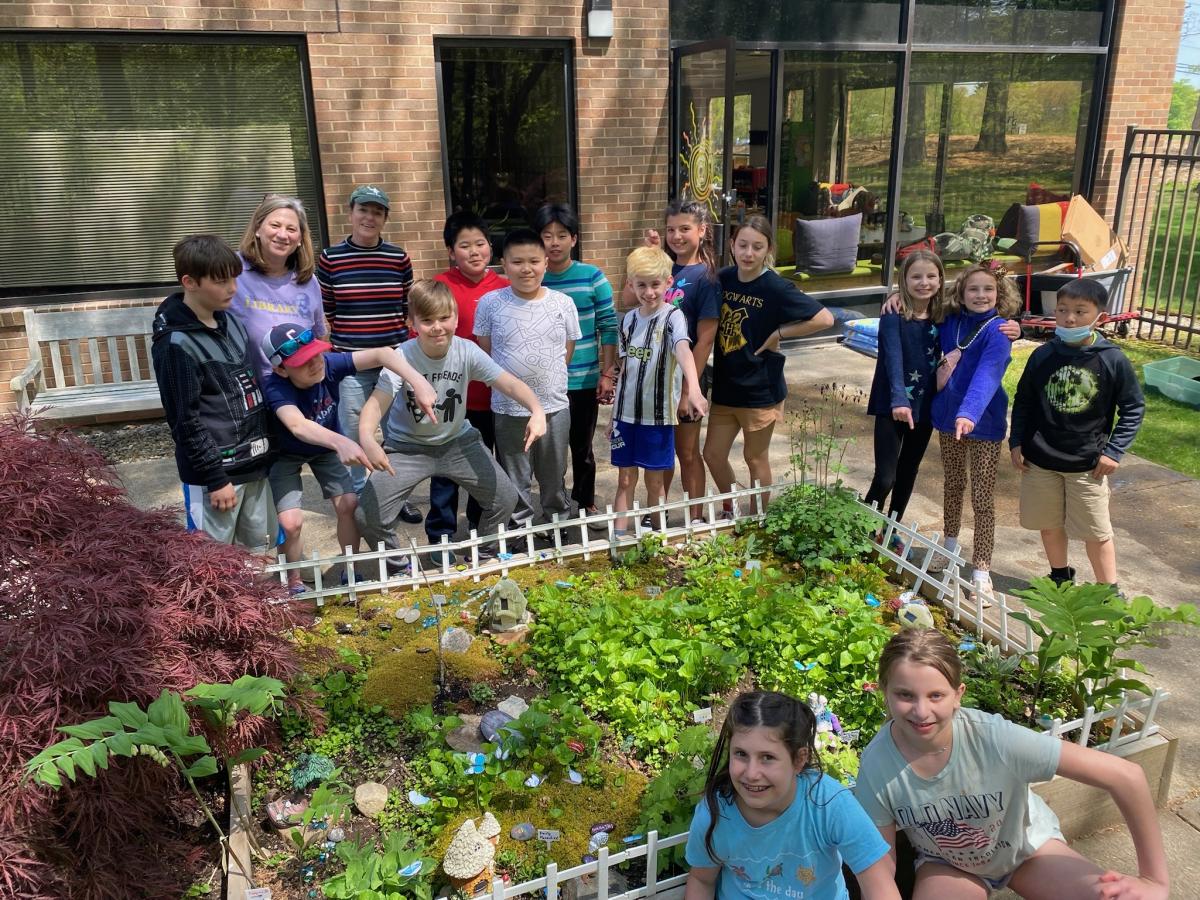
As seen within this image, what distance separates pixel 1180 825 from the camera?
3.22 metres

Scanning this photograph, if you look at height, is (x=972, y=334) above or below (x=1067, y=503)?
above

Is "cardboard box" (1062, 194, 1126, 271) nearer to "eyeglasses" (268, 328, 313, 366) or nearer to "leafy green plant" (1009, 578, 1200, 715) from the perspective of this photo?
"leafy green plant" (1009, 578, 1200, 715)

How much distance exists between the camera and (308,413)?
423cm

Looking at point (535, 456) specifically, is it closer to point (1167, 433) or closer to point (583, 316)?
point (583, 316)

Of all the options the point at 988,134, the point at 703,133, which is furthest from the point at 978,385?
the point at 988,134

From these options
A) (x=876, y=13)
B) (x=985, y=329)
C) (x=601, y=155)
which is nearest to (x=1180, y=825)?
(x=985, y=329)

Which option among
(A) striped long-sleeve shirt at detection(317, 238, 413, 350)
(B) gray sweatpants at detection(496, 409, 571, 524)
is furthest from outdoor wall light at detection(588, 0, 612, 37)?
(B) gray sweatpants at detection(496, 409, 571, 524)

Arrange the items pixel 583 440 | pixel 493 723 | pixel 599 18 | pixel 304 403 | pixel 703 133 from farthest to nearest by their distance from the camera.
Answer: pixel 703 133, pixel 599 18, pixel 583 440, pixel 304 403, pixel 493 723

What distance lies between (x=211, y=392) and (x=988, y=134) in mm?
9740

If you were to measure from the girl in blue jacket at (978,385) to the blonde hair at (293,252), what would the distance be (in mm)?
3250

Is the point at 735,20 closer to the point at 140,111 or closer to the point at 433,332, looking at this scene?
the point at 140,111

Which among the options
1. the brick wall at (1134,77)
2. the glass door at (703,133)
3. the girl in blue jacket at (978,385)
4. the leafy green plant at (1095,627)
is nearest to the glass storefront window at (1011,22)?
the brick wall at (1134,77)

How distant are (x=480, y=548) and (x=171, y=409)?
1869 millimetres

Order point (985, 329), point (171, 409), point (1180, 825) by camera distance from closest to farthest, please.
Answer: point (1180, 825), point (171, 409), point (985, 329)
